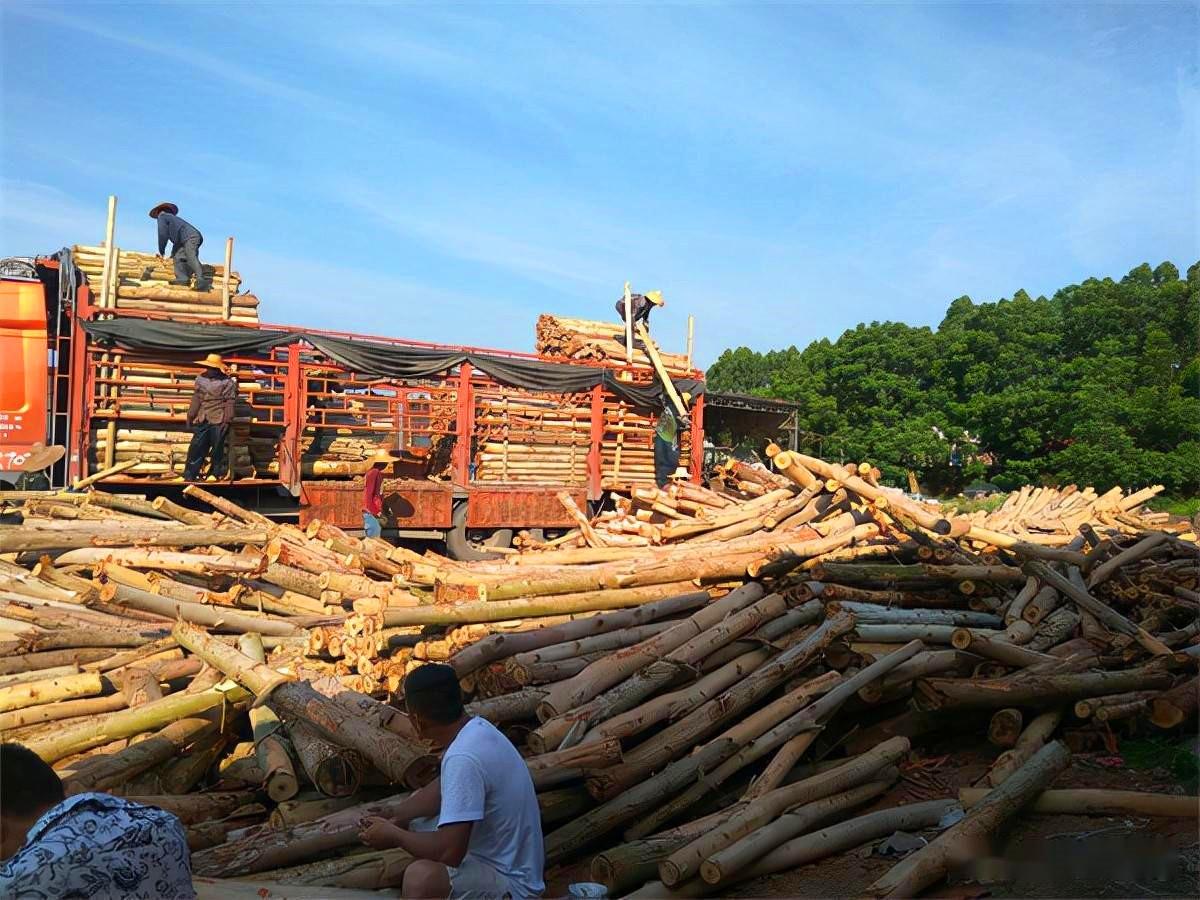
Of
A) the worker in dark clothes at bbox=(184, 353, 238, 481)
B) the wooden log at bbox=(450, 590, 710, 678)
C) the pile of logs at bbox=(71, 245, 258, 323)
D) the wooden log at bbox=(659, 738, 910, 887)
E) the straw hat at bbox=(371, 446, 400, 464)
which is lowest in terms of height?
the wooden log at bbox=(659, 738, 910, 887)

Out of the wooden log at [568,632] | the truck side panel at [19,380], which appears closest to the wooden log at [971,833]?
the wooden log at [568,632]

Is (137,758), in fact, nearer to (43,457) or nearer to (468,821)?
(468,821)

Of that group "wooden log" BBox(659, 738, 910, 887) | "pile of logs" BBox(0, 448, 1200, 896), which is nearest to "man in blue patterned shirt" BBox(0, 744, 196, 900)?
"pile of logs" BBox(0, 448, 1200, 896)

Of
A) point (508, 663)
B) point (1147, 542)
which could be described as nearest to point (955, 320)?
point (1147, 542)

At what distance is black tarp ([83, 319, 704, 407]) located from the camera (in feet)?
39.8

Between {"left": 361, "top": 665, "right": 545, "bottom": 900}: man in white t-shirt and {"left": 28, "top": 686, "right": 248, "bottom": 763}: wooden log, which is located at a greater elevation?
{"left": 361, "top": 665, "right": 545, "bottom": 900}: man in white t-shirt

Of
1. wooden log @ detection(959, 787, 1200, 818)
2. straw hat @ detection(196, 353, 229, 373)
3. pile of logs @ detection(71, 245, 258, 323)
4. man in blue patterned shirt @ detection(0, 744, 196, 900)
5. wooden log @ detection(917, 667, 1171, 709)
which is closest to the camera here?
man in blue patterned shirt @ detection(0, 744, 196, 900)

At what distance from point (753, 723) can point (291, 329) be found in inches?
384

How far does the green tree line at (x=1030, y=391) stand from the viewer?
30266 millimetres

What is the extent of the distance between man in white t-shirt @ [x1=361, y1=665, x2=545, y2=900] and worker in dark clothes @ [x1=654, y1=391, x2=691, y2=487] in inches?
538

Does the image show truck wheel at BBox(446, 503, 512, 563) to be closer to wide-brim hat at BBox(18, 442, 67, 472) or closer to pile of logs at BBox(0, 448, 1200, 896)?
pile of logs at BBox(0, 448, 1200, 896)

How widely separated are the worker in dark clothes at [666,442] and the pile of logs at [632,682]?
7.91 meters

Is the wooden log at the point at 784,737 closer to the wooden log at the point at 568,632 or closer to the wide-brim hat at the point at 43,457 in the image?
the wooden log at the point at 568,632

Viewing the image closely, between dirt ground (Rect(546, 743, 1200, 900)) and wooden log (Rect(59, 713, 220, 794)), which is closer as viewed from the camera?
dirt ground (Rect(546, 743, 1200, 900))
